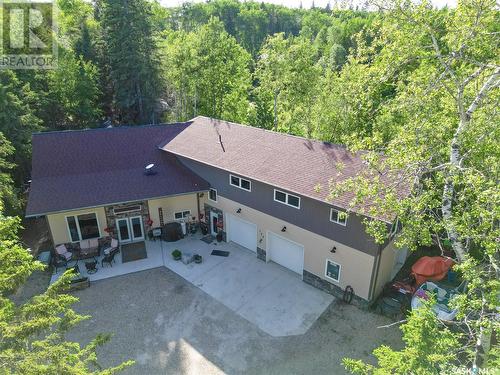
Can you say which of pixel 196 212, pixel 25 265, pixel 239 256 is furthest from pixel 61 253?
pixel 25 265

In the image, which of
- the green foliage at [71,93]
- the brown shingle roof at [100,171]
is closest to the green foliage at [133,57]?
the green foliage at [71,93]

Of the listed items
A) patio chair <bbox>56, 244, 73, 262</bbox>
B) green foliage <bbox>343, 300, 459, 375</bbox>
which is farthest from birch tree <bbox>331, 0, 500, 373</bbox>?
patio chair <bbox>56, 244, 73, 262</bbox>

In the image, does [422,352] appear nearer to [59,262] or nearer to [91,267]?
[91,267]

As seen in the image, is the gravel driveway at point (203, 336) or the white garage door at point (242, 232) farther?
the white garage door at point (242, 232)

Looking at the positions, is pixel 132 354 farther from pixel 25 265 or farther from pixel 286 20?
pixel 286 20

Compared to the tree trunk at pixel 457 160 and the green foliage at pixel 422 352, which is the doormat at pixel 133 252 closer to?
the green foliage at pixel 422 352

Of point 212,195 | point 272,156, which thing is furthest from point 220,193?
point 272,156

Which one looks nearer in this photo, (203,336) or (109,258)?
(203,336)
